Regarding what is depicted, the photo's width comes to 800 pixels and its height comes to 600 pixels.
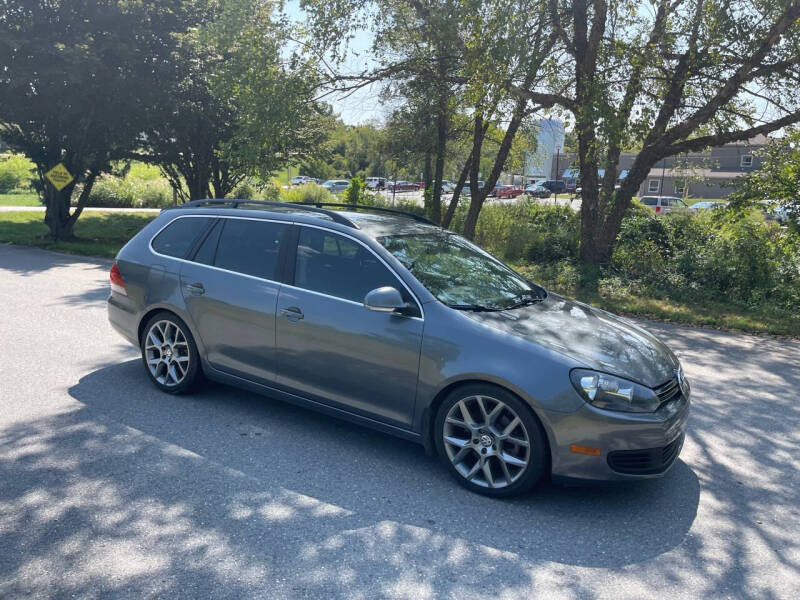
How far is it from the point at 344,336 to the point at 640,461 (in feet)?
6.58

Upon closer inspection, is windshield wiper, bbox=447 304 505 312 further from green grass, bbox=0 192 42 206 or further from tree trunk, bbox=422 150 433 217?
green grass, bbox=0 192 42 206

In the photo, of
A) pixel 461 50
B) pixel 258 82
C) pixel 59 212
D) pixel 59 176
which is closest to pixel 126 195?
pixel 59 212

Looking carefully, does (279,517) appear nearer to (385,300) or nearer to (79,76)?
(385,300)

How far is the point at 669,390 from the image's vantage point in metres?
4.18

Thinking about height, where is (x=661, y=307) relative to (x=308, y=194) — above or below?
below

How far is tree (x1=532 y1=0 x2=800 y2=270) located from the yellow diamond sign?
12359 millimetres

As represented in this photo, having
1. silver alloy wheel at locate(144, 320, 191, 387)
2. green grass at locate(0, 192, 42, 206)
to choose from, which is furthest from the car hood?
green grass at locate(0, 192, 42, 206)

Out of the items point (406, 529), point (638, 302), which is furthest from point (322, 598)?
point (638, 302)

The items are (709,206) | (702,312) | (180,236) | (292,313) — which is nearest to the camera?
(292,313)

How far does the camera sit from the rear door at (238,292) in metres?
5.09

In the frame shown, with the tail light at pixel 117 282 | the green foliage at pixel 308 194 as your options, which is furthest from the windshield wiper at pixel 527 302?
the green foliage at pixel 308 194

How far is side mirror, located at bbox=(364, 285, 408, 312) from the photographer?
14.3ft

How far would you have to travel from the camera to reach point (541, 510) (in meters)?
4.00

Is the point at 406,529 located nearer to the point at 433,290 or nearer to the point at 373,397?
the point at 373,397
